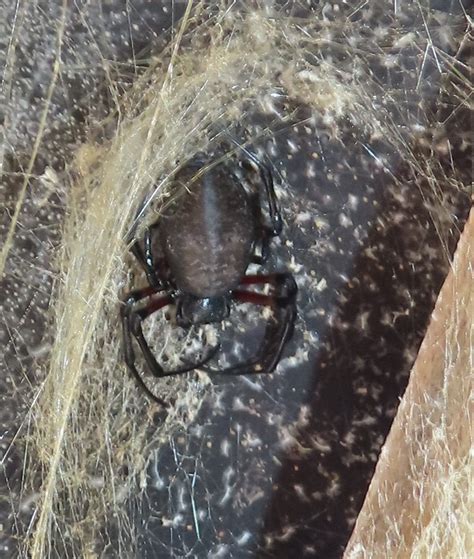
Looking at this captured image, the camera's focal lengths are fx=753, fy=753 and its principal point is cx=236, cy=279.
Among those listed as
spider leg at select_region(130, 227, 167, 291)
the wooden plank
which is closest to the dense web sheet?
spider leg at select_region(130, 227, 167, 291)

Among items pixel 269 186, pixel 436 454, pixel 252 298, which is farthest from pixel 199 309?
pixel 436 454

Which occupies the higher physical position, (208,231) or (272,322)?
(208,231)

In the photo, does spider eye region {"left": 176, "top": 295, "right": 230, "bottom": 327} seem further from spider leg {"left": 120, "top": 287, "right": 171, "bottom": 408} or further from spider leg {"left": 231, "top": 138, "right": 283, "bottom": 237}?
spider leg {"left": 231, "top": 138, "right": 283, "bottom": 237}

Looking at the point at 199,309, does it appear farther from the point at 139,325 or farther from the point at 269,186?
the point at 269,186

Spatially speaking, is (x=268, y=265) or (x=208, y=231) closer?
(x=208, y=231)

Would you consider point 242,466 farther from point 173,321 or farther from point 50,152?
point 50,152

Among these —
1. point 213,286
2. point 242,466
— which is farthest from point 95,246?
point 242,466

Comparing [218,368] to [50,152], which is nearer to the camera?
[50,152]
